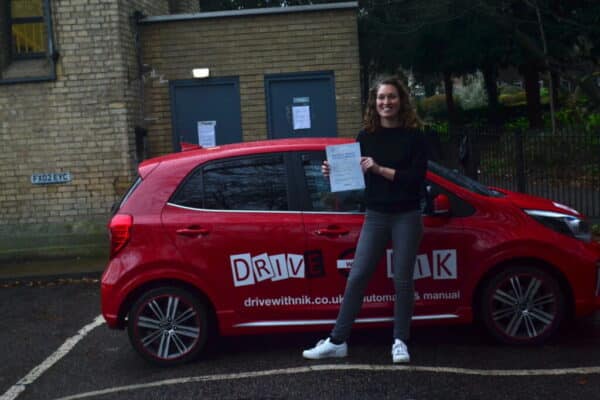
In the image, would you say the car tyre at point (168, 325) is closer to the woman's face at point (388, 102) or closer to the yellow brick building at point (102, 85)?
the woman's face at point (388, 102)

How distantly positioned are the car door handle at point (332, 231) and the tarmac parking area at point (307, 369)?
2.94 ft

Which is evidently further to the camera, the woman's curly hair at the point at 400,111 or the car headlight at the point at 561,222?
the car headlight at the point at 561,222

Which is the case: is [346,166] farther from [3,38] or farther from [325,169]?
[3,38]

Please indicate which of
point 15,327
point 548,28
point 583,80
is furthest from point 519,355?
point 548,28

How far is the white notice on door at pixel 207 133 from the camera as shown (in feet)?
39.5

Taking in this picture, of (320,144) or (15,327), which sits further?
(15,327)

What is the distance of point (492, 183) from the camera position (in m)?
13.6

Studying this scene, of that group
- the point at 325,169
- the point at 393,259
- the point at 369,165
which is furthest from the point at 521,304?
the point at 325,169

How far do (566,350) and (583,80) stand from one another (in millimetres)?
10832

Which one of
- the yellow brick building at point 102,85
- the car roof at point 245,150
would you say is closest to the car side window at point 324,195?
the car roof at point 245,150

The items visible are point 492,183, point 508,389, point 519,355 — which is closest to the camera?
point 508,389

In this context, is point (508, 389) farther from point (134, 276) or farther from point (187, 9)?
point (187, 9)

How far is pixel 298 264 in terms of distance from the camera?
5.99 m

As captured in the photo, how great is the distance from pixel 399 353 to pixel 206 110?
23.6 ft
